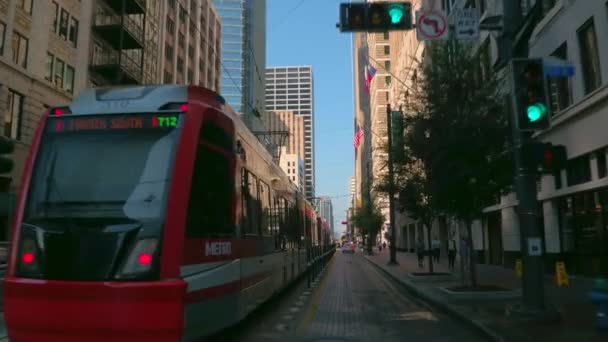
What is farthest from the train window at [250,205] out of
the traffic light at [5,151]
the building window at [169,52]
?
the building window at [169,52]

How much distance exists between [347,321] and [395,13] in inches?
226

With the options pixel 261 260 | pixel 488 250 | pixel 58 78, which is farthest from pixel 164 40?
pixel 261 260

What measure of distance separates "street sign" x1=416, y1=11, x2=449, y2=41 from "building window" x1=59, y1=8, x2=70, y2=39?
24196mm

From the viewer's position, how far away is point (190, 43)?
57.0 metres

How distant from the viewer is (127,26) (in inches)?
1369

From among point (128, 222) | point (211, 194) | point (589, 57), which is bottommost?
point (128, 222)

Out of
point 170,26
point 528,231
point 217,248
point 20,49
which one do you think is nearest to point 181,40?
point 170,26

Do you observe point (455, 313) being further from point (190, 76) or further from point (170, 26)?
point (190, 76)

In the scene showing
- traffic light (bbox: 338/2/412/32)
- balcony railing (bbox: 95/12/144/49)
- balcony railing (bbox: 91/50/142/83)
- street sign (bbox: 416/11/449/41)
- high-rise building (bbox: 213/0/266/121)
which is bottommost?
traffic light (bbox: 338/2/412/32)

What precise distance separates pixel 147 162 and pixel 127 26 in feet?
103

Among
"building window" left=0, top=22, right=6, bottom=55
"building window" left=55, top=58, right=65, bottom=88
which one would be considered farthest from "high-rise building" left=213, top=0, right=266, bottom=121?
"building window" left=0, top=22, right=6, bottom=55

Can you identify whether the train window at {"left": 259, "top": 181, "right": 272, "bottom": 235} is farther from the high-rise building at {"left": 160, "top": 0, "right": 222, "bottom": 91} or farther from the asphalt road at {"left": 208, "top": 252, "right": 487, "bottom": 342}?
the high-rise building at {"left": 160, "top": 0, "right": 222, "bottom": 91}

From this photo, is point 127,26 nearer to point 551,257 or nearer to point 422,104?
point 422,104

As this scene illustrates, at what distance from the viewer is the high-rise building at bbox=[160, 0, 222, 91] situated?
164 ft
